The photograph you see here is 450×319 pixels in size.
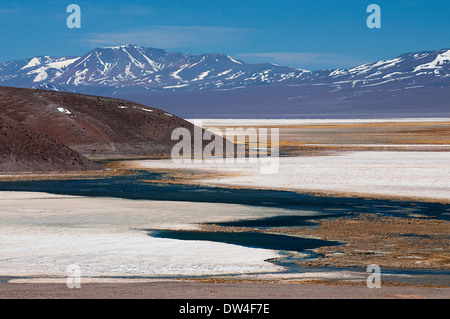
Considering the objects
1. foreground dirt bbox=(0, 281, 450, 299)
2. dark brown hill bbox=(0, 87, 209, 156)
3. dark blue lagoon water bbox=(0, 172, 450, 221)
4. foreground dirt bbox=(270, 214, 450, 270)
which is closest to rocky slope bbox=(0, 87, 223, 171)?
dark brown hill bbox=(0, 87, 209, 156)

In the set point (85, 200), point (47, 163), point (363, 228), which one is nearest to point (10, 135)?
point (47, 163)

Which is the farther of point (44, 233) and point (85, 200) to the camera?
point (85, 200)

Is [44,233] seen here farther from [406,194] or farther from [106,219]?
[406,194]

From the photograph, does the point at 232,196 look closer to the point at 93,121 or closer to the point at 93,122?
the point at 93,122

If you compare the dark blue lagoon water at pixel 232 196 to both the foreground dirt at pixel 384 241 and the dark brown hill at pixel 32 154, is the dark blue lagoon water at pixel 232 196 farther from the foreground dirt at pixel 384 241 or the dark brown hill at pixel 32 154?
Result: the dark brown hill at pixel 32 154

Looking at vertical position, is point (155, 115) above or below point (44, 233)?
above

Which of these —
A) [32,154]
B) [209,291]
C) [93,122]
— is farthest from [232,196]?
[93,122]
